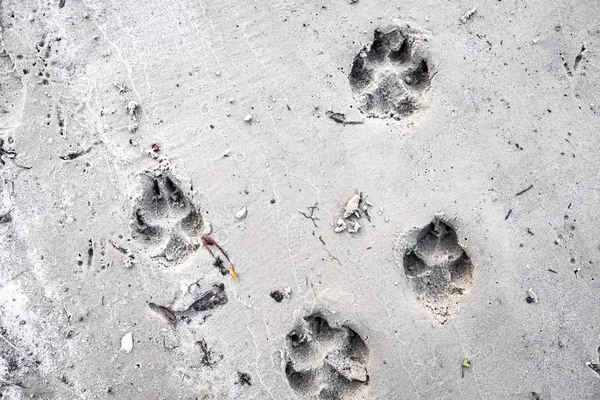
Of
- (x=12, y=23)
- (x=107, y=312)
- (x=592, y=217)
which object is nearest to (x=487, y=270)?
(x=592, y=217)

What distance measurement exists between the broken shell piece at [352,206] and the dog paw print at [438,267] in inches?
17.7

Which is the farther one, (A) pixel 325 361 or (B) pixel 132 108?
(B) pixel 132 108

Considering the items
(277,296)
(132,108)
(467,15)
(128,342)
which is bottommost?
(128,342)

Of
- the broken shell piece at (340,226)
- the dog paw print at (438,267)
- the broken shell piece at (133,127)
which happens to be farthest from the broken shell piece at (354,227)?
the broken shell piece at (133,127)

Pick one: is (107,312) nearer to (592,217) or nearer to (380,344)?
(380,344)

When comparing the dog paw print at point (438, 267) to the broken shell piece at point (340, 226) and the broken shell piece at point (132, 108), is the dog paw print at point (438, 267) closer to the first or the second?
the broken shell piece at point (340, 226)

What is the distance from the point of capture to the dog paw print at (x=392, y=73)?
3557 mm

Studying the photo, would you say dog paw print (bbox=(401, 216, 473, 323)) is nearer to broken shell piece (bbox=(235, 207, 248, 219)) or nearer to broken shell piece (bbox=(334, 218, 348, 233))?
broken shell piece (bbox=(334, 218, 348, 233))

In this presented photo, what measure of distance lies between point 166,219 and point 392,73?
80.5 inches

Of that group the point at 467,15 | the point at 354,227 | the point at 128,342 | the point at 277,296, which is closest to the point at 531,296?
the point at 354,227

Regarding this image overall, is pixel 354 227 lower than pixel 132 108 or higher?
lower

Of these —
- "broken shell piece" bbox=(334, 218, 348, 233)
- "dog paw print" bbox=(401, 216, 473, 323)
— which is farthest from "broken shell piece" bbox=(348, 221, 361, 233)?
"dog paw print" bbox=(401, 216, 473, 323)

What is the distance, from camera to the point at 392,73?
11.7 feet

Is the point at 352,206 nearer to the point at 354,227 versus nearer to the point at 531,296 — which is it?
the point at 354,227
